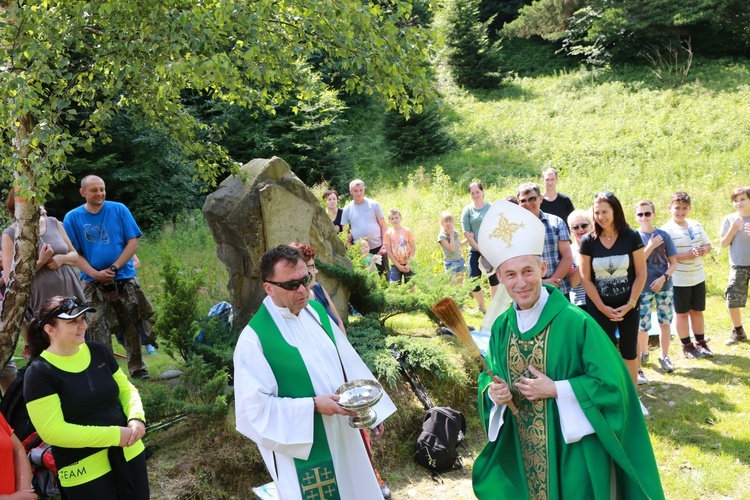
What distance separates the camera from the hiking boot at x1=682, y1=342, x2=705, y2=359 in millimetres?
7023

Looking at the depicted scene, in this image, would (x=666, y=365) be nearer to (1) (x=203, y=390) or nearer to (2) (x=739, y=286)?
(2) (x=739, y=286)

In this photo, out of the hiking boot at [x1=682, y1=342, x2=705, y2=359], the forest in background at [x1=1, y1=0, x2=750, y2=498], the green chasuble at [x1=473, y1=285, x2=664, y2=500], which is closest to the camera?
the green chasuble at [x1=473, y1=285, x2=664, y2=500]

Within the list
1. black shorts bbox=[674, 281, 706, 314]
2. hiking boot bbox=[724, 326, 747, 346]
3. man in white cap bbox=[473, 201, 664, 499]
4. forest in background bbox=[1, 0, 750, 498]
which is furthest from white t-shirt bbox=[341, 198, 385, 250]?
man in white cap bbox=[473, 201, 664, 499]

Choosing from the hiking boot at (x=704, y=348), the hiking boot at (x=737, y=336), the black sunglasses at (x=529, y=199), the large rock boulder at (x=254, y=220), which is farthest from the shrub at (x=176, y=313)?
the hiking boot at (x=737, y=336)

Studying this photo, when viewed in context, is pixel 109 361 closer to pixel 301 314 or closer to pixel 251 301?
pixel 301 314

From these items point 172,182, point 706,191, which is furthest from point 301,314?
point 172,182

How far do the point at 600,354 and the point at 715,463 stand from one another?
9.56 feet

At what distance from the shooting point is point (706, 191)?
42.9 ft

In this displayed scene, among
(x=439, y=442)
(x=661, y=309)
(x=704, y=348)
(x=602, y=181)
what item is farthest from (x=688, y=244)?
(x=602, y=181)

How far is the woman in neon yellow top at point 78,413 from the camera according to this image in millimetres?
3211

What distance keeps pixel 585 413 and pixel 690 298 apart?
4.99m

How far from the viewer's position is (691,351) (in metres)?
7.09

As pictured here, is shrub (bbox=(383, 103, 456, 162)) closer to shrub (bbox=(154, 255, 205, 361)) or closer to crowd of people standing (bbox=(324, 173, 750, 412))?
crowd of people standing (bbox=(324, 173, 750, 412))

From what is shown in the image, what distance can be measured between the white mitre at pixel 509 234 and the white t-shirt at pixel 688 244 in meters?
4.50
